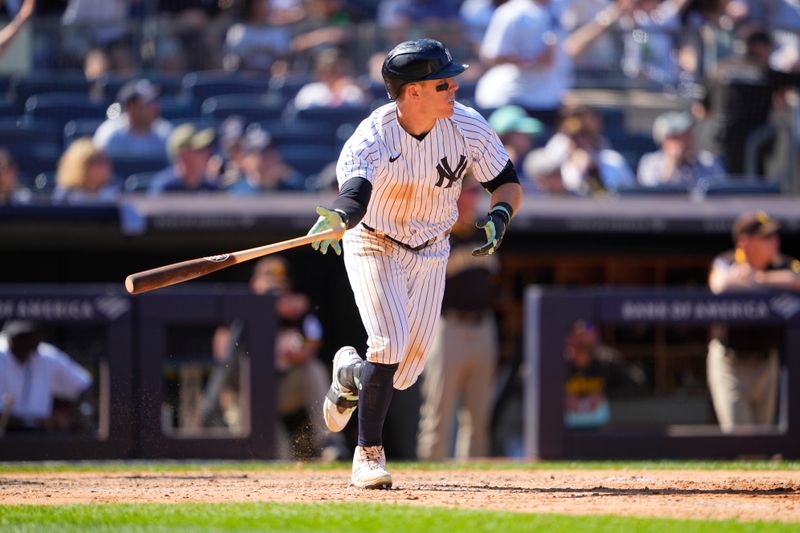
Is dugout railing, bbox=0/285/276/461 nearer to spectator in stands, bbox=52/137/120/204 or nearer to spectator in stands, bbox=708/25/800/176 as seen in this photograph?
spectator in stands, bbox=52/137/120/204

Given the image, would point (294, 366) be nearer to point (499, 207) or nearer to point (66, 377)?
point (66, 377)

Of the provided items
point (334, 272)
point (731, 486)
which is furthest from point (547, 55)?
point (731, 486)

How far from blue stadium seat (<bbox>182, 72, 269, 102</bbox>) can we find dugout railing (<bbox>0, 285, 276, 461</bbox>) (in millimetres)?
3114

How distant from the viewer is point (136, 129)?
393 inches

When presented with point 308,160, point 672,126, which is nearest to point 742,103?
point 672,126

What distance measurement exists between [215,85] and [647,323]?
4325 mm

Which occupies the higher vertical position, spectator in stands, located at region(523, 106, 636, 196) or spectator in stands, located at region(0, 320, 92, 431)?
spectator in stands, located at region(523, 106, 636, 196)

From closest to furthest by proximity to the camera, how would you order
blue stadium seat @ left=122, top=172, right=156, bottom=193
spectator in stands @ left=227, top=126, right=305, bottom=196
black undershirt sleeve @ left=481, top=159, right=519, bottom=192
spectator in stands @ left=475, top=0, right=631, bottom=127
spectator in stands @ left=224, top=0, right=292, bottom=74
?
1. black undershirt sleeve @ left=481, top=159, right=519, bottom=192
2. blue stadium seat @ left=122, top=172, right=156, bottom=193
3. spectator in stands @ left=227, top=126, right=305, bottom=196
4. spectator in stands @ left=475, top=0, right=631, bottom=127
5. spectator in stands @ left=224, top=0, right=292, bottom=74

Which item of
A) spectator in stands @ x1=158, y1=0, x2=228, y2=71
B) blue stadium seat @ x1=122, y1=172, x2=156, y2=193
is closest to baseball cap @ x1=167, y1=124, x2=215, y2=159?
blue stadium seat @ x1=122, y1=172, x2=156, y2=193

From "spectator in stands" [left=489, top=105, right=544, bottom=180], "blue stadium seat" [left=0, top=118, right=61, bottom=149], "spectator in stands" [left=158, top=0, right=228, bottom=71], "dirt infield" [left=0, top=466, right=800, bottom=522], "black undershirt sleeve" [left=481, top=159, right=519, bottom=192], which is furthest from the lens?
"spectator in stands" [left=158, top=0, right=228, bottom=71]

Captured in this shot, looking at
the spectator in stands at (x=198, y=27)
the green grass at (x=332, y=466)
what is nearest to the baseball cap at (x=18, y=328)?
the green grass at (x=332, y=466)

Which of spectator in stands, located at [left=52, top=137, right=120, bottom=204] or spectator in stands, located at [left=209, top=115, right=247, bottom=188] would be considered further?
spectator in stands, located at [left=209, top=115, right=247, bottom=188]

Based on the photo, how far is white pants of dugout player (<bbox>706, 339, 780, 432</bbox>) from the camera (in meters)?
8.45

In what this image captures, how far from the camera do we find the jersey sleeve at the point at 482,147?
5488mm
